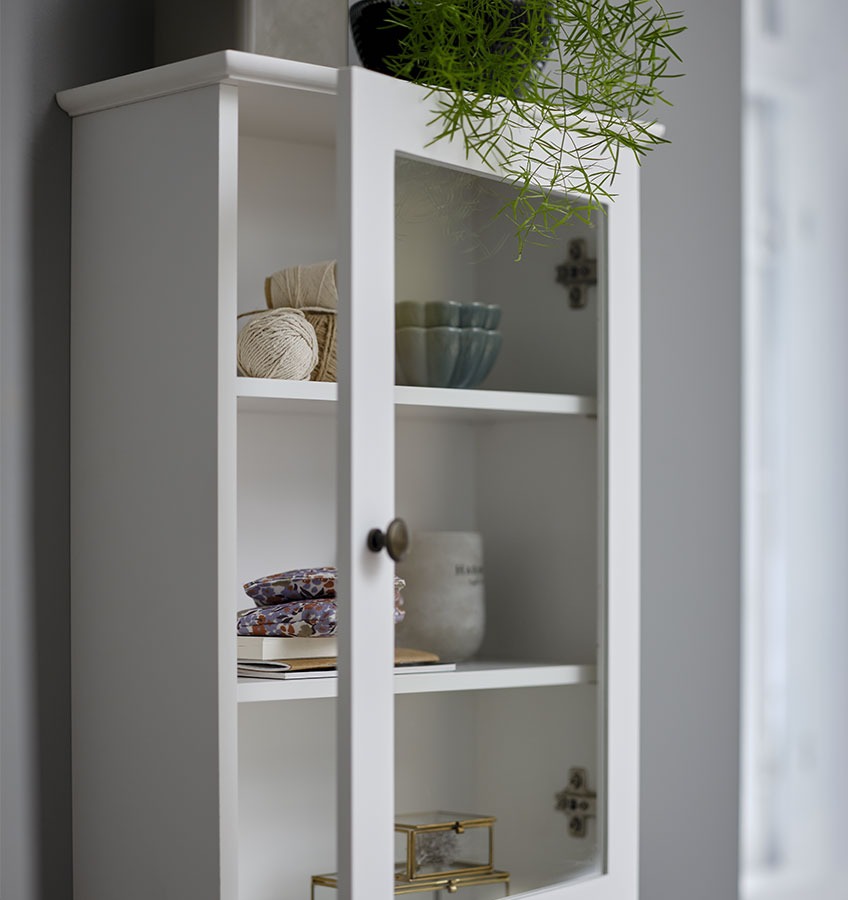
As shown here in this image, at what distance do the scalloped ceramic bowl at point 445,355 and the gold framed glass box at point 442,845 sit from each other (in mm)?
380

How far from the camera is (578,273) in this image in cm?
123

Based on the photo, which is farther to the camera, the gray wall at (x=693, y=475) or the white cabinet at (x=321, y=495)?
the gray wall at (x=693, y=475)

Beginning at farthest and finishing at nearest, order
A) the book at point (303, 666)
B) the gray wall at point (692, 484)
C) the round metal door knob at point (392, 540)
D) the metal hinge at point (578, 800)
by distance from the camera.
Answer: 1. the gray wall at point (692, 484)
2. the metal hinge at point (578, 800)
3. the book at point (303, 666)
4. the round metal door knob at point (392, 540)

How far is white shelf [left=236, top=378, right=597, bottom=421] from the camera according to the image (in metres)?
1.07

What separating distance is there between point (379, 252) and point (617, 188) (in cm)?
34

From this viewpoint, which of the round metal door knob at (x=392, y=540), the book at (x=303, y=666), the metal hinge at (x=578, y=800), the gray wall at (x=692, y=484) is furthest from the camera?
the gray wall at (x=692, y=484)

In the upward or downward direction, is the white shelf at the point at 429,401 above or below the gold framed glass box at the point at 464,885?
above

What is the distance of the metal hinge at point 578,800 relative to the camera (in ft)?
3.98

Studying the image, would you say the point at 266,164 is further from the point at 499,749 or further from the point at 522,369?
the point at 499,749

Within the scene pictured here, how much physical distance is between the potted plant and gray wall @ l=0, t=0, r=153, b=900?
0.31m

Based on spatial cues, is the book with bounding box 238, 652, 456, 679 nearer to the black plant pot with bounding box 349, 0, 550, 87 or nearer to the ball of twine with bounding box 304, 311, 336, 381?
the ball of twine with bounding box 304, 311, 336, 381

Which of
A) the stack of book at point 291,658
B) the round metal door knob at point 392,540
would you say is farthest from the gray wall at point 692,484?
the round metal door knob at point 392,540

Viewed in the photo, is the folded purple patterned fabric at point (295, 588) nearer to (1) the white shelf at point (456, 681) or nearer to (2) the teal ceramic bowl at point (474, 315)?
(1) the white shelf at point (456, 681)

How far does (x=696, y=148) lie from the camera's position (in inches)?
64.9
